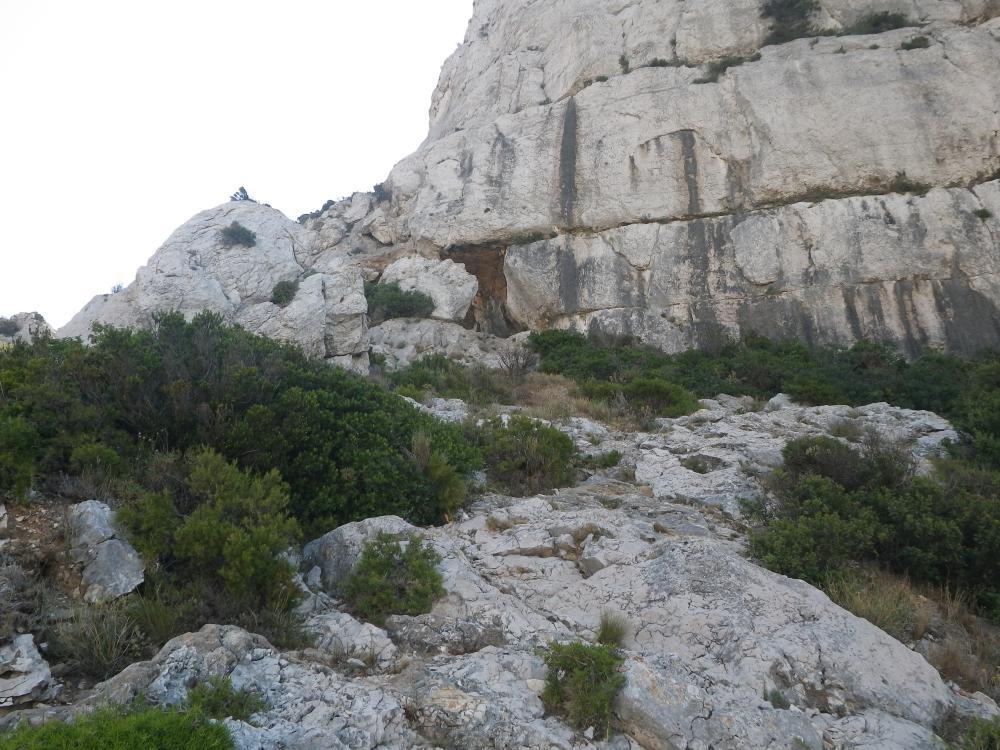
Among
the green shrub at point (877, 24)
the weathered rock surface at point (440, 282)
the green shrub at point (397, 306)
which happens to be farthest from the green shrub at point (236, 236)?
the green shrub at point (877, 24)

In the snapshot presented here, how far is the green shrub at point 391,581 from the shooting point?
440 centimetres

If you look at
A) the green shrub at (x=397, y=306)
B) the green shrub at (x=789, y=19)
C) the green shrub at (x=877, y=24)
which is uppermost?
the green shrub at (x=789, y=19)

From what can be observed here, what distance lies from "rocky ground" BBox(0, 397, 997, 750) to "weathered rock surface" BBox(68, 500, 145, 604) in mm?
50

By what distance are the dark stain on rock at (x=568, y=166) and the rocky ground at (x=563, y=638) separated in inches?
670

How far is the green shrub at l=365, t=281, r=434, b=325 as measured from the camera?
2070 cm

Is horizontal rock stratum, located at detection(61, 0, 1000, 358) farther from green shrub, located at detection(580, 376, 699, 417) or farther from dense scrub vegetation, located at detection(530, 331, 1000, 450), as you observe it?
green shrub, located at detection(580, 376, 699, 417)

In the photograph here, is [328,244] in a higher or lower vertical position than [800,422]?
higher

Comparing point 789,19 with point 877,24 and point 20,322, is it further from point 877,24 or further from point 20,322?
point 20,322

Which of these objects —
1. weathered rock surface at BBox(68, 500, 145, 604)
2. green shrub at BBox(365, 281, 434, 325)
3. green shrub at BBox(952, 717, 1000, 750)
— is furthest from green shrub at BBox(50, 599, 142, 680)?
green shrub at BBox(365, 281, 434, 325)

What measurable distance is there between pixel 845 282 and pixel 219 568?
19259 mm

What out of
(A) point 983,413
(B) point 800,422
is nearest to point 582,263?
(B) point 800,422

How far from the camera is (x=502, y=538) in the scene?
5.76 m

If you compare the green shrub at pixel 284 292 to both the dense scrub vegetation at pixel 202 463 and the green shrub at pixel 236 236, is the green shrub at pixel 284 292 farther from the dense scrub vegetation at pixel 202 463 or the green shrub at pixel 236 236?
the dense scrub vegetation at pixel 202 463

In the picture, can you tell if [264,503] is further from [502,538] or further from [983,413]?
[983,413]
